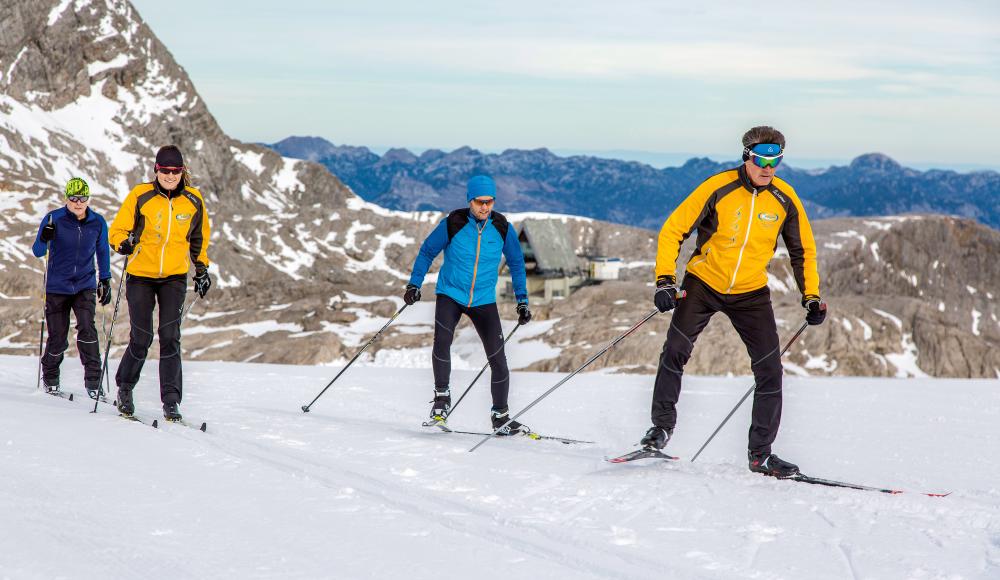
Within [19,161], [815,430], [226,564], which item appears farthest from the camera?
[19,161]

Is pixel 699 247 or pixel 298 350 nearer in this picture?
pixel 699 247

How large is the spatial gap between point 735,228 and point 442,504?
3.06 metres

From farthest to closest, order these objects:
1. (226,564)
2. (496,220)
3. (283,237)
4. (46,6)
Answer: (46,6) → (283,237) → (496,220) → (226,564)

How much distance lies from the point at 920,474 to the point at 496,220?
4608mm

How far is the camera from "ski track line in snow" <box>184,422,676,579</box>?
5004 mm

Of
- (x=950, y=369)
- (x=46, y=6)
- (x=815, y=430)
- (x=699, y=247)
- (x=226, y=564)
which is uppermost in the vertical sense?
(x=46, y=6)

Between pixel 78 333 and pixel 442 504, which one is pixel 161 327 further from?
pixel 442 504

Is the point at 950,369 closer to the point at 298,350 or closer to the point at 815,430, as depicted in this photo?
the point at 298,350

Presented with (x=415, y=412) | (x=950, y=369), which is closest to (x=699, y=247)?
(x=415, y=412)

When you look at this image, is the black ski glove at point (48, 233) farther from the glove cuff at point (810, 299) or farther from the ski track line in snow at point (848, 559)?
the ski track line in snow at point (848, 559)

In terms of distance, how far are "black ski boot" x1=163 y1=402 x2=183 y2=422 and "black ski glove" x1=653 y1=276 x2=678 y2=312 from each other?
16.0 ft

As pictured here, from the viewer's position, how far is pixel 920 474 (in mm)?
8445

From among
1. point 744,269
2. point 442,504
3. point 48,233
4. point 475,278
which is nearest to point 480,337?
point 475,278

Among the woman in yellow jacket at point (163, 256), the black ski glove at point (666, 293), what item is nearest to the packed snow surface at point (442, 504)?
the woman in yellow jacket at point (163, 256)
